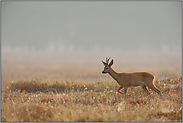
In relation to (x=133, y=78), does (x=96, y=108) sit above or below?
below

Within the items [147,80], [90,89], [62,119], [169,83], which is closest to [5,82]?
[90,89]

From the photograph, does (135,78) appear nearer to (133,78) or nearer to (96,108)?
(133,78)

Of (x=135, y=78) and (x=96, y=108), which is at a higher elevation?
(x=135, y=78)

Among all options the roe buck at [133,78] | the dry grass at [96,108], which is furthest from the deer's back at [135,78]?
the dry grass at [96,108]

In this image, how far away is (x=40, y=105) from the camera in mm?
7512

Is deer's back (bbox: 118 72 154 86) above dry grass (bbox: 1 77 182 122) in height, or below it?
above

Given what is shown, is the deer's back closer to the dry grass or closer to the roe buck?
the roe buck

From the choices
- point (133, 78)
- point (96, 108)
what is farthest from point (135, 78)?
point (96, 108)

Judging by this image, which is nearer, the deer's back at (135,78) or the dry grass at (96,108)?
the dry grass at (96,108)

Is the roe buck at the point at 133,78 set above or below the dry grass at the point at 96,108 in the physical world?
above

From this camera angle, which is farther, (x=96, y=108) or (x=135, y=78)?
(x=135, y=78)

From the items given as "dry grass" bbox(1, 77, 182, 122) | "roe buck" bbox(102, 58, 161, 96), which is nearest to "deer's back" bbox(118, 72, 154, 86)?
"roe buck" bbox(102, 58, 161, 96)

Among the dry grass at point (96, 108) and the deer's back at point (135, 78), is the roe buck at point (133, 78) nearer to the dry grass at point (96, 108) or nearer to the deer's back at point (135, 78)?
the deer's back at point (135, 78)

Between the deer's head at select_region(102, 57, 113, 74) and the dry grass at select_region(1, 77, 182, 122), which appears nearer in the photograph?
the dry grass at select_region(1, 77, 182, 122)
